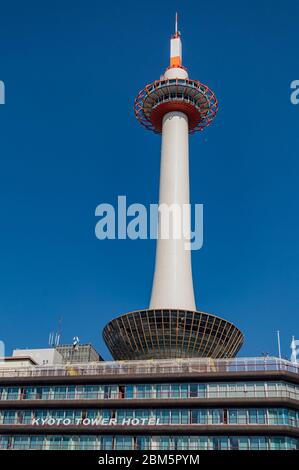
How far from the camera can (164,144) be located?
12156cm

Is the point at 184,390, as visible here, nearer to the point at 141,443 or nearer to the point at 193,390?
the point at 193,390

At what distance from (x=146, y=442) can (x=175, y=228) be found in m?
43.1

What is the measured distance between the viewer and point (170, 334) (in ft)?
302

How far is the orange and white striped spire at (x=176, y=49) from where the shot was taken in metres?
130

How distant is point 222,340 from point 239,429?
22.2 metres

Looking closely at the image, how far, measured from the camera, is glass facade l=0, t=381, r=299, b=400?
3068 inches

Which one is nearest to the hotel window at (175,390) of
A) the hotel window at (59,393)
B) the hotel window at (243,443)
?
the hotel window at (243,443)

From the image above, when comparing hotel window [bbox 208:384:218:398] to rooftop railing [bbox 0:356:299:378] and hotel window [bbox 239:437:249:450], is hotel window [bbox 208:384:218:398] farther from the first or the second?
hotel window [bbox 239:437:249:450]

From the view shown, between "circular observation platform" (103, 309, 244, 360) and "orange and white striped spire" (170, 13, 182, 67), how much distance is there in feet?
199

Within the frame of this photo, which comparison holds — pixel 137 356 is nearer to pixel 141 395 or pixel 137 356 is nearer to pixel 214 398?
pixel 141 395

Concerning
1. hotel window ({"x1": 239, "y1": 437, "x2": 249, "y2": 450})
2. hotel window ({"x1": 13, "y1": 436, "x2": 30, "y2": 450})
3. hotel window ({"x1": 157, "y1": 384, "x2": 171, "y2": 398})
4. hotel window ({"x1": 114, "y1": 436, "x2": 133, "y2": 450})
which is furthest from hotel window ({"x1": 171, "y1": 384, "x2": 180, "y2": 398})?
hotel window ({"x1": 13, "y1": 436, "x2": 30, "y2": 450})

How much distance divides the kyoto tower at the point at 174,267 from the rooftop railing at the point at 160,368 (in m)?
8.06

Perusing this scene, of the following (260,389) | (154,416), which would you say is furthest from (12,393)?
(260,389)
